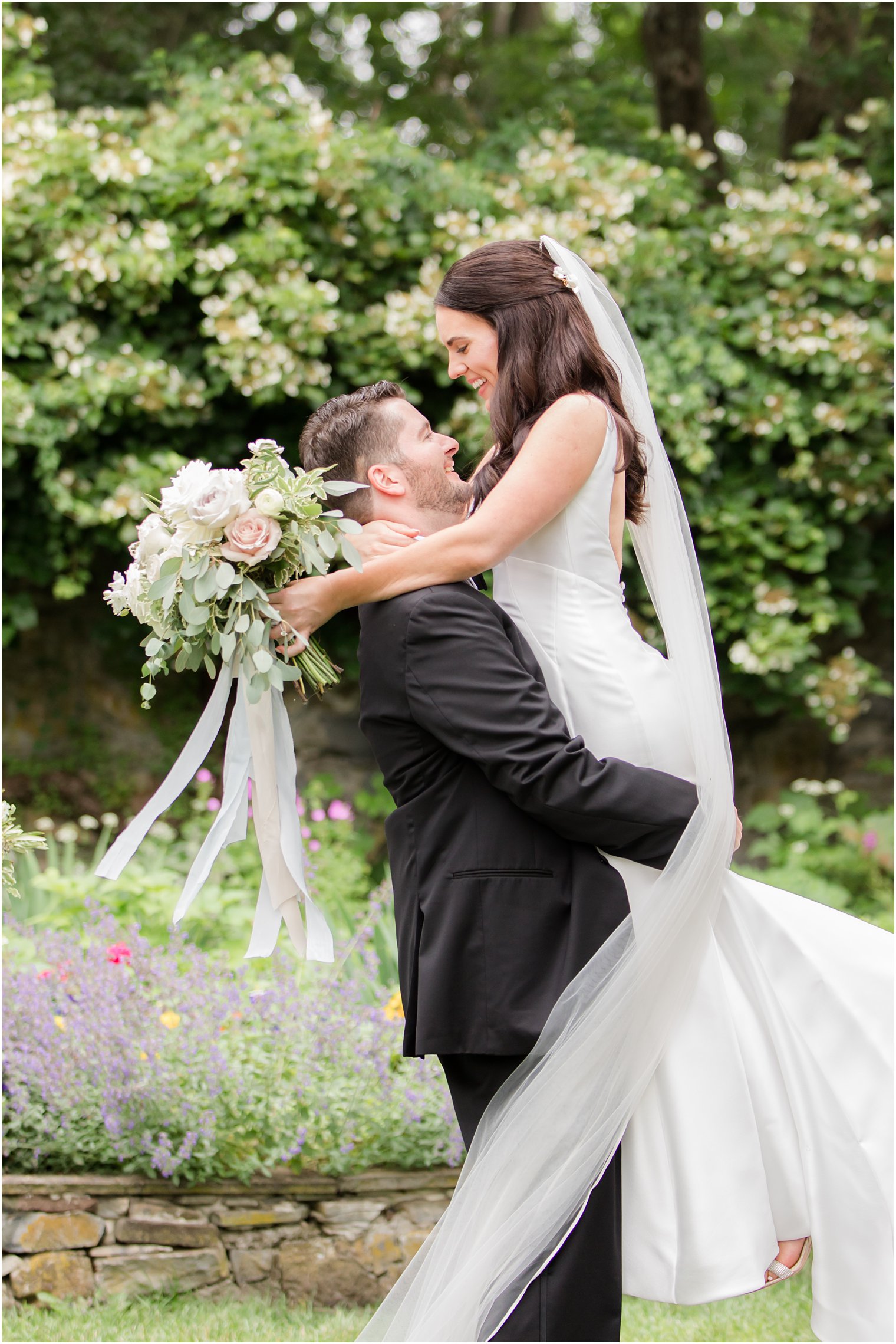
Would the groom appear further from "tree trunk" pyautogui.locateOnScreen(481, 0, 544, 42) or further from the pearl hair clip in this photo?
"tree trunk" pyautogui.locateOnScreen(481, 0, 544, 42)

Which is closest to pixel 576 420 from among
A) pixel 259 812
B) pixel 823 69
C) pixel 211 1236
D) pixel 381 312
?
pixel 259 812

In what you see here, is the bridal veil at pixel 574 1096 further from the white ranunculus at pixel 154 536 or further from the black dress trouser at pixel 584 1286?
the white ranunculus at pixel 154 536

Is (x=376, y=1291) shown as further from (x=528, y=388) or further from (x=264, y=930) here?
(x=528, y=388)

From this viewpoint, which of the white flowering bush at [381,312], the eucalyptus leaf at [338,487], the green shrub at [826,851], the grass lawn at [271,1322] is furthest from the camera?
the green shrub at [826,851]

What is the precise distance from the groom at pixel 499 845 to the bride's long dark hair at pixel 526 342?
1.19ft

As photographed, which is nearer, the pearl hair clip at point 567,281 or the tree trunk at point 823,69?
the pearl hair clip at point 567,281

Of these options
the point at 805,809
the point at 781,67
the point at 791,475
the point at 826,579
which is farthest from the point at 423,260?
the point at 781,67

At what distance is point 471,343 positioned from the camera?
226 centimetres

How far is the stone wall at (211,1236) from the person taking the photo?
317cm

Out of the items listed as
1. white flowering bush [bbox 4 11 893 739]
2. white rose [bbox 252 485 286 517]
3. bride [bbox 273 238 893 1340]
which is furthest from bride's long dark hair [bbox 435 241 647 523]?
white flowering bush [bbox 4 11 893 739]

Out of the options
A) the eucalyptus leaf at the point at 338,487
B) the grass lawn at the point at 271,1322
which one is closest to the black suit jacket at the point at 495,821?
the eucalyptus leaf at the point at 338,487

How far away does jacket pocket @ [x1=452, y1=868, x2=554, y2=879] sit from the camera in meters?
2.00

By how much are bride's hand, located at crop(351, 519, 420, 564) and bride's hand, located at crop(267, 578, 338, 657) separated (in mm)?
123

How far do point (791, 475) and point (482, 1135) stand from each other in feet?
15.3
